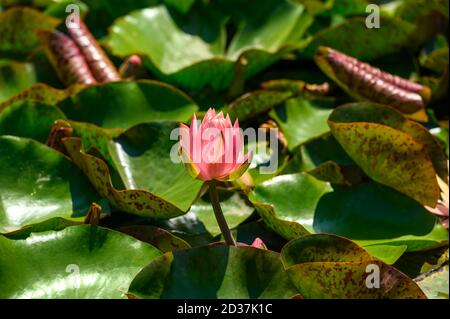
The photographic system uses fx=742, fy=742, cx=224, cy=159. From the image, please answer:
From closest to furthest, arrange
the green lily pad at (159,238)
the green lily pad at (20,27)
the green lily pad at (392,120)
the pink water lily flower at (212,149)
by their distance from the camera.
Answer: the pink water lily flower at (212,149)
the green lily pad at (159,238)
the green lily pad at (392,120)
the green lily pad at (20,27)

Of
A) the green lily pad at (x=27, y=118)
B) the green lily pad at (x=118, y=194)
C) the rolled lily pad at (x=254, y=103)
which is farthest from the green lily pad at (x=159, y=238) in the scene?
the rolled lily pad at (x=254, y=103)

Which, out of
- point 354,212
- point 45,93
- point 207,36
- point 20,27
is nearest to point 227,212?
point 354,212

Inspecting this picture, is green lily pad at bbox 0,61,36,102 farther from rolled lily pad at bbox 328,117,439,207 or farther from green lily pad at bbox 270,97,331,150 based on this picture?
rolled lily pad at bbox 328,117,439,207

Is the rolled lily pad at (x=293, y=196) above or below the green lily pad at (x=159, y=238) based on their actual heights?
below

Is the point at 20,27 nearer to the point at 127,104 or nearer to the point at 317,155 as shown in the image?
the point at 127,104

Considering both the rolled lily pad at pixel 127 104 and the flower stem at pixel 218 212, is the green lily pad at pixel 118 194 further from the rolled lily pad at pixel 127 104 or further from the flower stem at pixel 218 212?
the rolled lily pad at pixel 127 104

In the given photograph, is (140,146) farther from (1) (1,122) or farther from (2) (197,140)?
(2) (197,140)

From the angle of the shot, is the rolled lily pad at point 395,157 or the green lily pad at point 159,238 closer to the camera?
the green lily pad at point 159,238

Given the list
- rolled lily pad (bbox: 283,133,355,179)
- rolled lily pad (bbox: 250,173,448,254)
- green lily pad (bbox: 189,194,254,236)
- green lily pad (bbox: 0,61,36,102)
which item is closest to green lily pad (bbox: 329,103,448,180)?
rolled lily pad (bbox: 283,133,355,179)
